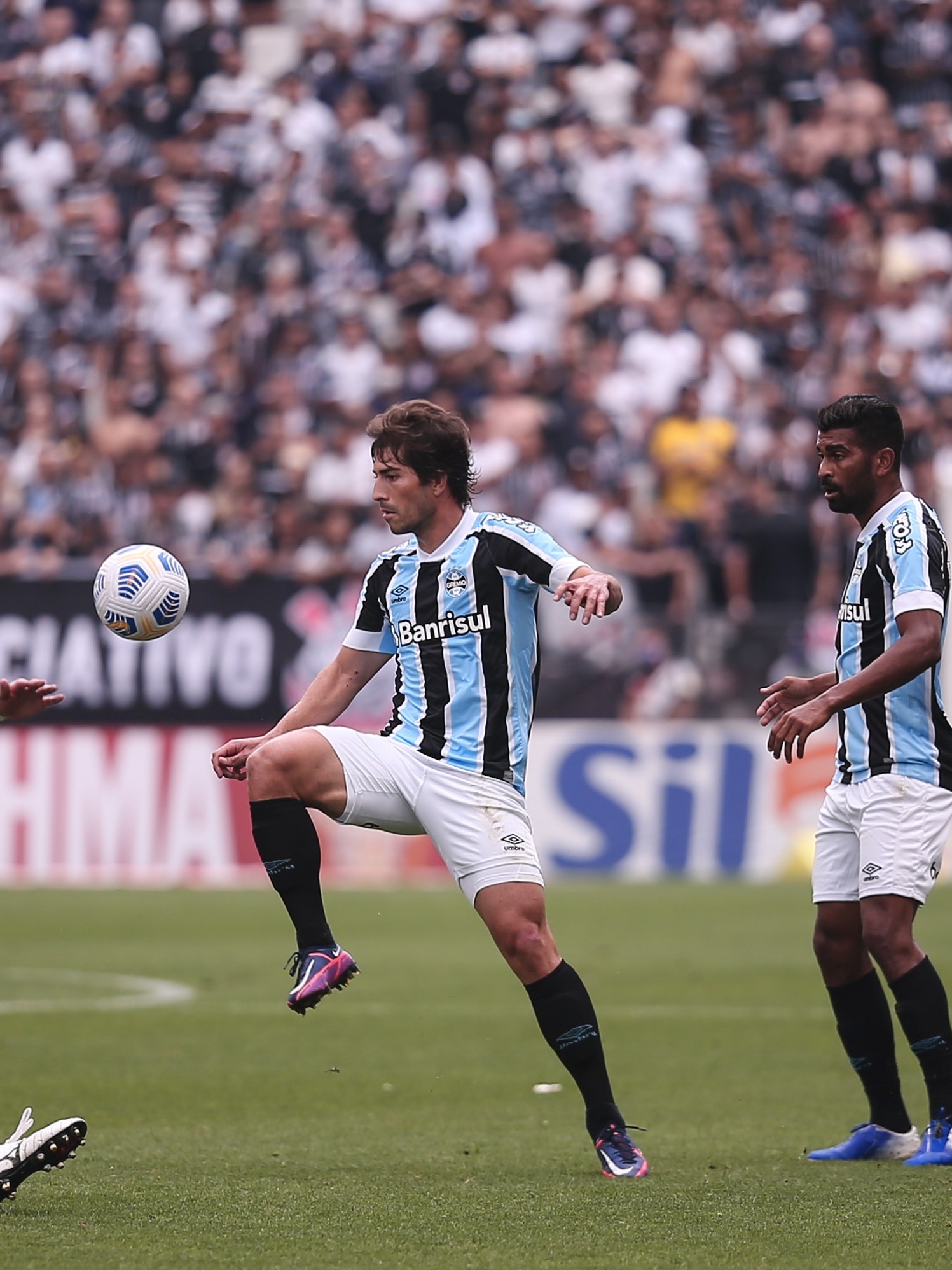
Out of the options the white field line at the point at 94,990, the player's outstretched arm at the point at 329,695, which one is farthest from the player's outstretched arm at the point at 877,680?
the white field line at the point at 94,990

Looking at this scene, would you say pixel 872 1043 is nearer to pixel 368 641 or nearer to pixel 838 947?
pixel 838 947

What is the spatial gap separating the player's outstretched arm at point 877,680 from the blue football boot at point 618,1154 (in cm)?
128

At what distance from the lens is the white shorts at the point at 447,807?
6.24 metres

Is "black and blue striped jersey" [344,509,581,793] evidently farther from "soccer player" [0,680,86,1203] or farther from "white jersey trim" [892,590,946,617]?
"soccer player" [0,680,86,1203]

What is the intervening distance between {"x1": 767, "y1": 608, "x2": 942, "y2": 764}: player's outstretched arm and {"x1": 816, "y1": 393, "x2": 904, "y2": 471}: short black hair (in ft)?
2.10

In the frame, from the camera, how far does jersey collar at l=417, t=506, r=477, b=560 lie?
21.2 feet

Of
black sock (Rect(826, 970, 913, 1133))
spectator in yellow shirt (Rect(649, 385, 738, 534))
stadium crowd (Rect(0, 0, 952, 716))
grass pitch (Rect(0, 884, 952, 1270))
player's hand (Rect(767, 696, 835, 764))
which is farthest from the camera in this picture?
spectator in yellow shirt (Rect(649, 385, 738, 534))

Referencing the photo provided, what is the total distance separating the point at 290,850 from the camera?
20.4 feet

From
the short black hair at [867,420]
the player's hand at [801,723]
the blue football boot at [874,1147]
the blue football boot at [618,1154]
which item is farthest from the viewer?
the blue football boot at [874,1147]

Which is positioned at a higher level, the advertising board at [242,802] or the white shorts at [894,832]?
the white shorts at [894,832]

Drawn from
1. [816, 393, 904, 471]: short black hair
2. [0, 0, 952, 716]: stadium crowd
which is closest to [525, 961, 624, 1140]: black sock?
[816, 393, 904, 471]: short black hair

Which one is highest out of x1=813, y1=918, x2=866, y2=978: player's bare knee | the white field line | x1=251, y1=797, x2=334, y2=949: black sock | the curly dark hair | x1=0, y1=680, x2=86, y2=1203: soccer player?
the curly dark hair

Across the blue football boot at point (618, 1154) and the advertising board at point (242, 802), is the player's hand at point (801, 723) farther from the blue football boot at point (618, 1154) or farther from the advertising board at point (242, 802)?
the advertising board at point (242, 802)

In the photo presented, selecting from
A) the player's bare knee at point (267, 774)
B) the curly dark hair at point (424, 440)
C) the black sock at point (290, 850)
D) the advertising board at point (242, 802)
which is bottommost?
the advertising board at point (242, 802)
